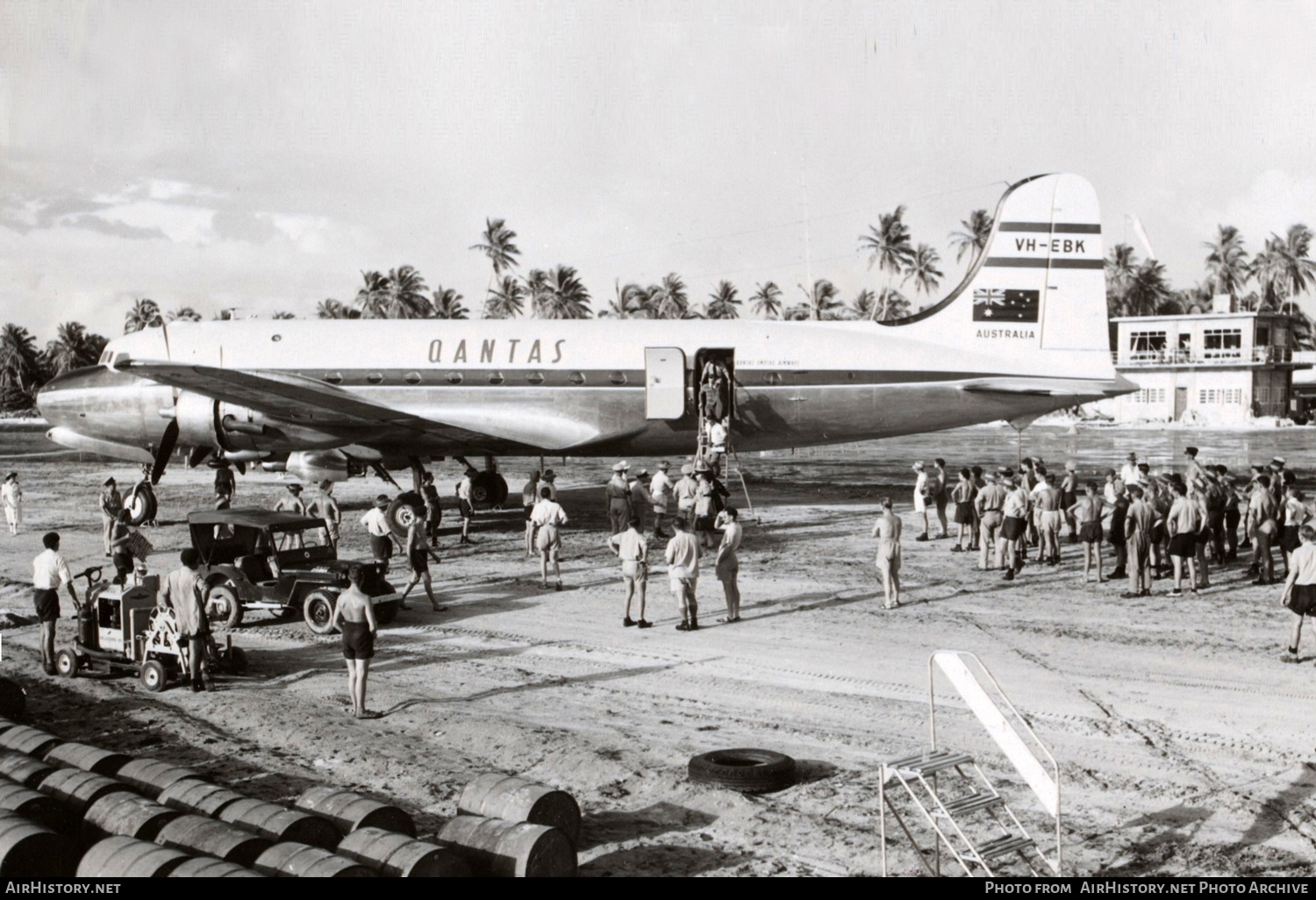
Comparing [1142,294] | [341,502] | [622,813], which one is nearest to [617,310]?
[1142,294]

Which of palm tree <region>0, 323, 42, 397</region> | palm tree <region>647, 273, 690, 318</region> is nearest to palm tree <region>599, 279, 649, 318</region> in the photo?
palm tree <region>647, 273, 690, 318</region>

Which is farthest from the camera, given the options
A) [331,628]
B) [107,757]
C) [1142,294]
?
[1142,294]

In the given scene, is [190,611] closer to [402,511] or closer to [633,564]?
[633,564]

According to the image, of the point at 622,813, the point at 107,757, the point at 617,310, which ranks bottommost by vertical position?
the point at 622,813

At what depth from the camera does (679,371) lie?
1101 inches

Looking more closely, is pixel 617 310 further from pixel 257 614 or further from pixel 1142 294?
pixel 257 614

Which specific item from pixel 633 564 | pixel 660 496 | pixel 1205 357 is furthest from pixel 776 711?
pixel 1205 357

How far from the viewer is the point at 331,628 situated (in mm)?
16328

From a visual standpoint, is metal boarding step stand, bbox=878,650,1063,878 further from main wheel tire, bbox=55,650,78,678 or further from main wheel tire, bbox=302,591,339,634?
main wheel tire, bbox=55,650,78,678

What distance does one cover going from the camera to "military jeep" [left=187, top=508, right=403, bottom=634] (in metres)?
16.7

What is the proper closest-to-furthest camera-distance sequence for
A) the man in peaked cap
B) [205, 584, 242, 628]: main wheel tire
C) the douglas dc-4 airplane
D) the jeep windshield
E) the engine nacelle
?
1. [205, 584, 242, 628]: main wheel tire
2. the jeep windshield
3. the man in peaked cap
4. the douglas dc-4 airplane
5. the engine nacelle

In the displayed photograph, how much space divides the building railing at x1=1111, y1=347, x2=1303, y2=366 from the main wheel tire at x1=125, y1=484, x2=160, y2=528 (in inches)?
3000

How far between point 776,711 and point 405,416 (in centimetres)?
1835
